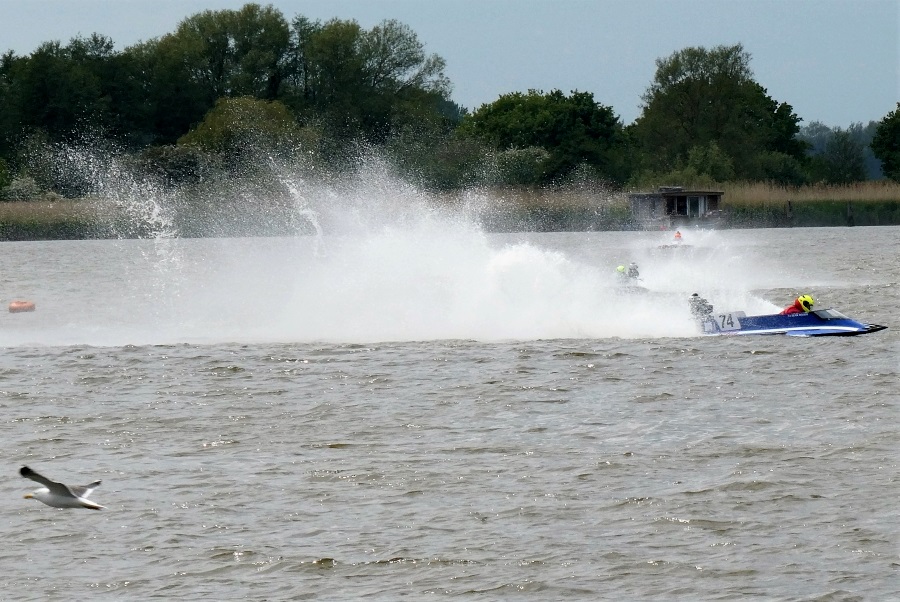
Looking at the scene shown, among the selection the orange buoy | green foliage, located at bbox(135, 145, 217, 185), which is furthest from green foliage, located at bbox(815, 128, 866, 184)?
the orange buoy

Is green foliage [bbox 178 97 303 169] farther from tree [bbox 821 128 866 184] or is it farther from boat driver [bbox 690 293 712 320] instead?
boat driver [bbox 690 293 712 320]

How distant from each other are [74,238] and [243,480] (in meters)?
62.8

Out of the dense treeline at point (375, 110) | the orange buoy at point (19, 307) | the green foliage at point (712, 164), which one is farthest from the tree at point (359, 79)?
the orange buoy at point (19, 307)

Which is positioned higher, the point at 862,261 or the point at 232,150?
the point at 232,150

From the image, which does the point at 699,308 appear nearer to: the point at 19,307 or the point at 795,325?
the point at 795,325

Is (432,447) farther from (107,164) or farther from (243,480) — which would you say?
(107,164)

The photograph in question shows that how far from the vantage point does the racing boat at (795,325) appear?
22.6 metres

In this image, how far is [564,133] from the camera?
295 feet

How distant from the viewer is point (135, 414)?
685 inches

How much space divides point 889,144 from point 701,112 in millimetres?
14563

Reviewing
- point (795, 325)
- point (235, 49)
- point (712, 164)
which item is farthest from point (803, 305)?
point (235, 49)

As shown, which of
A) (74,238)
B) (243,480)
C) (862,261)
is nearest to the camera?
(243,480)

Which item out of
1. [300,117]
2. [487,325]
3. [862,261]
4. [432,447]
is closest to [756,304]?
[487,325]

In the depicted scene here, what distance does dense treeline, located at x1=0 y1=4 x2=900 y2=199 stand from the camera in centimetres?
8331
